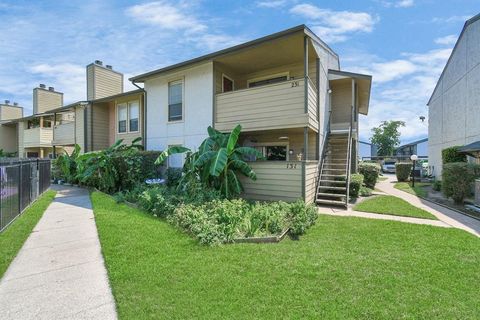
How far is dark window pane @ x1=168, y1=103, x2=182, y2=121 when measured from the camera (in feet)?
42.8

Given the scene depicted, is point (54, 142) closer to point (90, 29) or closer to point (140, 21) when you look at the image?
point (90, 29)

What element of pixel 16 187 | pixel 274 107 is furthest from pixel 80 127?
pixel 274 107

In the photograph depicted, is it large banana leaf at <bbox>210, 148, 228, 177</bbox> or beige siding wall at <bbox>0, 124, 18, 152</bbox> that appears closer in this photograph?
large banana leaf at <bbox>210, 148, 228, 177</bbox>

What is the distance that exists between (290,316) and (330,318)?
0.47m

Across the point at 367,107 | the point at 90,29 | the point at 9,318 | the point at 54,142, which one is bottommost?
the point at 9,318

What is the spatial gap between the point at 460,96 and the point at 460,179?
989 cm

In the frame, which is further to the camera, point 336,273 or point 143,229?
point 143,229

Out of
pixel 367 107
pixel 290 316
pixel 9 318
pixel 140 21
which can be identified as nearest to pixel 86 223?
pixel 9 318

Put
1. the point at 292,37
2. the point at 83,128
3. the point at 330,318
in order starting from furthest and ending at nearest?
the point at 83,128, the point at 292,37, the point at 330,318

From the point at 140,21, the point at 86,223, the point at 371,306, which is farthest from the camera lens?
the point at 140,21

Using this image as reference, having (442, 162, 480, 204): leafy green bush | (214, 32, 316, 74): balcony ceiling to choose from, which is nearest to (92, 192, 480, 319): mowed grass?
(442, 162, 480, 204): leafy green bush

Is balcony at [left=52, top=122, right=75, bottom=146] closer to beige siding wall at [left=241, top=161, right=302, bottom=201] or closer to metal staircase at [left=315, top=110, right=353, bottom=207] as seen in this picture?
beige siding wall at [left=241, top=161, right=302, bottom=201]

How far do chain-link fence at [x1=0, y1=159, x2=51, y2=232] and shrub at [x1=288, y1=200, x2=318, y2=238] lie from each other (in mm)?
6860

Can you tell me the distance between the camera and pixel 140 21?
10516 millimetres
